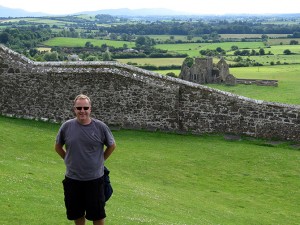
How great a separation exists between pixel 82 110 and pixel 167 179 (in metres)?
8.51

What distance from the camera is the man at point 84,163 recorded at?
8.76 m

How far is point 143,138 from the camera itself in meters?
22.2

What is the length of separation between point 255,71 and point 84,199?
10659 centimetres

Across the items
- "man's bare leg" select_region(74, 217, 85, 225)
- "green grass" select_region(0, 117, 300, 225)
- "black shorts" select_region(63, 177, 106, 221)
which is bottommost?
"green grass" select_region(0, 117, 300, 225)

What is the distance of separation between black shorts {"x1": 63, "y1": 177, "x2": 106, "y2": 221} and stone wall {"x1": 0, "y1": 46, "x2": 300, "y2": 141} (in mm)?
14847

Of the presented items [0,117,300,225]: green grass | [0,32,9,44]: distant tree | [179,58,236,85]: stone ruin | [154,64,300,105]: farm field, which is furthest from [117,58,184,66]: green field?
[0,117,300,225]: green grass

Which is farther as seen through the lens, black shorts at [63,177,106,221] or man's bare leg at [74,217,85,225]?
man's bare leg at [74,217,85,225]

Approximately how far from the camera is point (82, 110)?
344 inches

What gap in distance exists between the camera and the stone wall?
2342 centimetres

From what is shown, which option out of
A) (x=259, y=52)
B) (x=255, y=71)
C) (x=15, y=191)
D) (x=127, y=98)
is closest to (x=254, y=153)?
(x=127, y=98)

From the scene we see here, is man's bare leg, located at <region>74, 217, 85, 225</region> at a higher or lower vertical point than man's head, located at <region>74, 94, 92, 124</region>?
lower

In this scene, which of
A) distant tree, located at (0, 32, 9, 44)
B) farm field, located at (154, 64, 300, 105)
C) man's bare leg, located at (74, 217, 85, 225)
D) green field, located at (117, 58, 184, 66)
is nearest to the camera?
man's bare leg, located at (74, 217, 85, 225)

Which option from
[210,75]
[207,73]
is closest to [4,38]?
[207,73]

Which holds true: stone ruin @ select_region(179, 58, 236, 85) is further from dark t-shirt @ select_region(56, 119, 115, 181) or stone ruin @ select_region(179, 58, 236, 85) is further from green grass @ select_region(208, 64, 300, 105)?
dark t-shirt @ select_region(56, 119, 115, 181)
